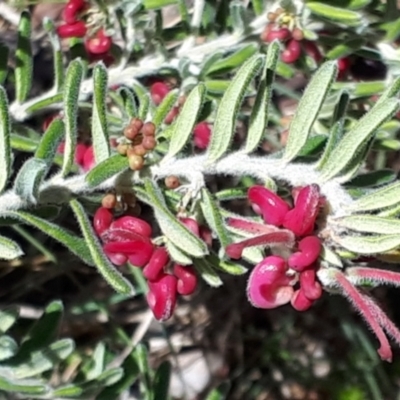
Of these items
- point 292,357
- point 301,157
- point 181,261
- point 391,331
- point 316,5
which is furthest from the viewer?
point 292,357

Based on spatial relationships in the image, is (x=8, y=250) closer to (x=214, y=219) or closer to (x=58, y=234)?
(x=58, y=234)

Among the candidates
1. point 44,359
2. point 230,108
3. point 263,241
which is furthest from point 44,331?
point 263,241

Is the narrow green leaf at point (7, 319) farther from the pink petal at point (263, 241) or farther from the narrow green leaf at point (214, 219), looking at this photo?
the pink petal at point (263, 241)

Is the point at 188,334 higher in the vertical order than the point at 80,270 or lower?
lower

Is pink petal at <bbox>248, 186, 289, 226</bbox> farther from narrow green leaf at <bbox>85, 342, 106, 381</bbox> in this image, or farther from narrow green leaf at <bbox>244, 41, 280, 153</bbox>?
narrow green leaf at <bbox>85, 342, 106, 381</bbox>

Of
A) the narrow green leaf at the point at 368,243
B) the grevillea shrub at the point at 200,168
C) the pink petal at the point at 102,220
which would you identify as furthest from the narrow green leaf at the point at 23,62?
the narrow green leaf at the point at 368,243

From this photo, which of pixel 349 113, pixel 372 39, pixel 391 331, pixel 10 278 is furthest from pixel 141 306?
pixel 391 331

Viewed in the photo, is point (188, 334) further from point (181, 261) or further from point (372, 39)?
point (181, 261)
